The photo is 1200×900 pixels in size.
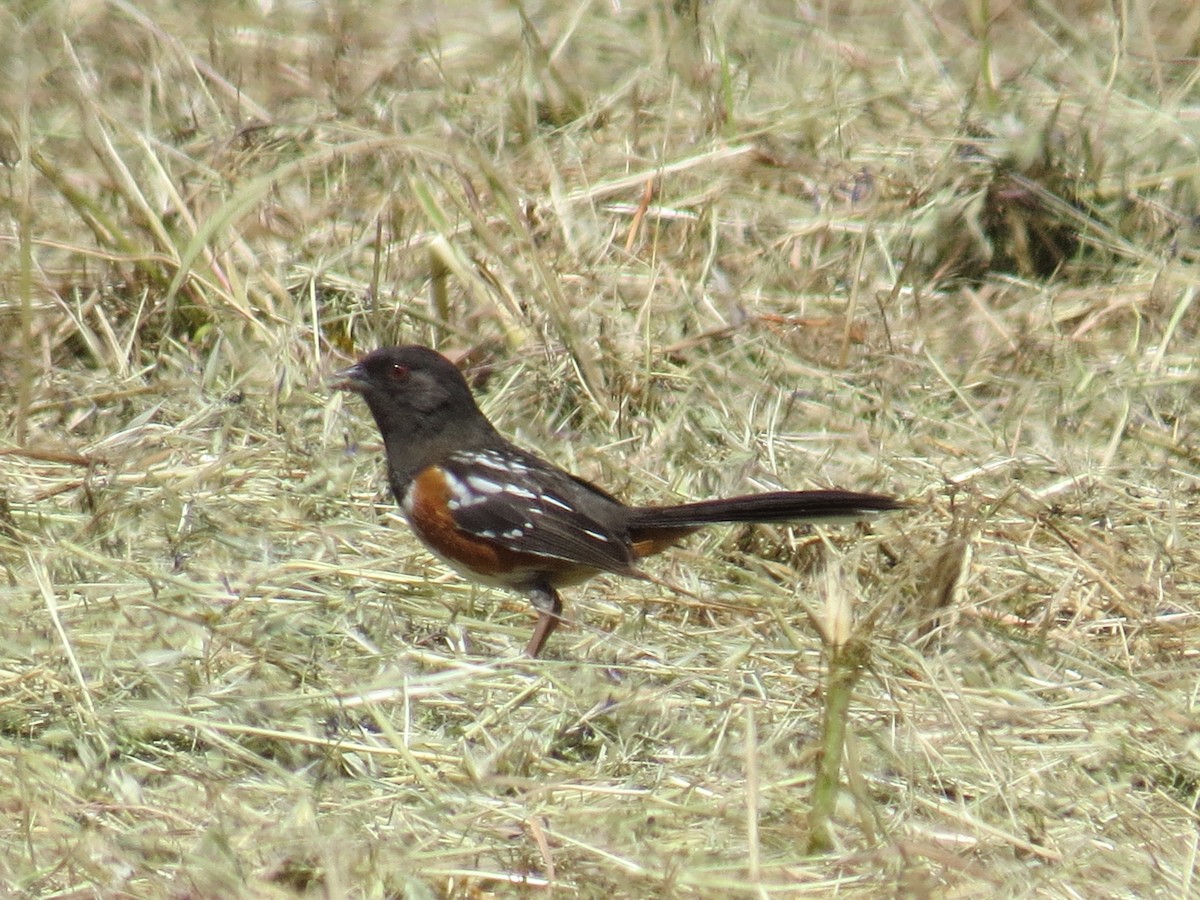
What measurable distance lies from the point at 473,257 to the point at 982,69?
166 centimetres

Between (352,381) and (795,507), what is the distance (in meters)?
1.08

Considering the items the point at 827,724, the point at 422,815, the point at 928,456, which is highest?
the point at 827,724

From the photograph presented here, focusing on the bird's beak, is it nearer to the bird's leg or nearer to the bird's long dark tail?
the bird's leg

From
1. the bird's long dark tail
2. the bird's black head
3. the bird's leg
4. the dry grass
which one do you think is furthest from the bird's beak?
the bird's long dark tail

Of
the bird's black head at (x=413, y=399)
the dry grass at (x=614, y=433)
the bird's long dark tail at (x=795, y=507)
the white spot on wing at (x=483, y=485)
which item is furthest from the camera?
the bird's black head at (x=413, y=399)

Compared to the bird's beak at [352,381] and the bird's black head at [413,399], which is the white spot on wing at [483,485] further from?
the bird's beak at [352,381]

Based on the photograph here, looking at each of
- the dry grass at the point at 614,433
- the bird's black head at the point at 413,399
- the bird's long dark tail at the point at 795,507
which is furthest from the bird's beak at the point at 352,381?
the bird's long dark tail at the point at 795,507

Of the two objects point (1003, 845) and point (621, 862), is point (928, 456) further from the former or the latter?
point (621, 862)

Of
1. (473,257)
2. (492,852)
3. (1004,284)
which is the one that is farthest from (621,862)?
(1004,284)

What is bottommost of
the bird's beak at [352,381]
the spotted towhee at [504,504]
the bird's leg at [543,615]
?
the bird's leg at [543,615]

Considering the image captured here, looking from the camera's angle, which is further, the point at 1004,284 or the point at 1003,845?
the point at 1004,284

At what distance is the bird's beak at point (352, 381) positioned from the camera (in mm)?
3607

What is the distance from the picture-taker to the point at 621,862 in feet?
7.80

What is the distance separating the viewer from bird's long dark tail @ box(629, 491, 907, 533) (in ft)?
10.3
